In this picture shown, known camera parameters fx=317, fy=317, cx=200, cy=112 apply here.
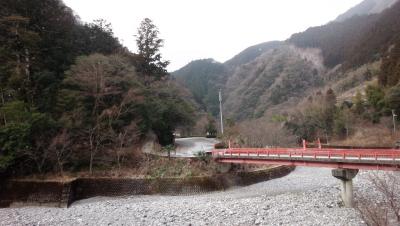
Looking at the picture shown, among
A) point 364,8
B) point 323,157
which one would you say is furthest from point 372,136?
point 364,8

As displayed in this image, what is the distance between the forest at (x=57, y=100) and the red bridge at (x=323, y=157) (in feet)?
→ 29.2

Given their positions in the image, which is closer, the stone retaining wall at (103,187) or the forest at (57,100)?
the stone retaining wall at (103,187)

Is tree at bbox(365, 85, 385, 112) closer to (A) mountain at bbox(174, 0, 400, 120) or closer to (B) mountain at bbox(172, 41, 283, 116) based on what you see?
(A) mountain at bbox(174, 0, 400, 120)

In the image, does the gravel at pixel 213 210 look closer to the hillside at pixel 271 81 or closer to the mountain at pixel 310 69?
the mountain at pixel 310 69

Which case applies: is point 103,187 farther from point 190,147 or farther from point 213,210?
point 190,147

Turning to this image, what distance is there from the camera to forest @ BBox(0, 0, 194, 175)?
22703 mm

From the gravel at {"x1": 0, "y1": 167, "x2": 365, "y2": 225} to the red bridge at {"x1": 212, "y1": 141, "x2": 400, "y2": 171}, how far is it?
7.18 feet

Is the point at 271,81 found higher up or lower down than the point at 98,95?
higher up

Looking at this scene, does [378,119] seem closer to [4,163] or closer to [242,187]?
[242,187]

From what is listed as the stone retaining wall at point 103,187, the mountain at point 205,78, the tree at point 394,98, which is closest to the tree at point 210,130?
the tree at point 394,98

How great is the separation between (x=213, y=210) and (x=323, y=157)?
7399 mm

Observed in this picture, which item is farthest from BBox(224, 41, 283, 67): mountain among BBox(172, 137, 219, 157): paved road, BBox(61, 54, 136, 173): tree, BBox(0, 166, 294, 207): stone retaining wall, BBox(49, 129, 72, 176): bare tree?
BBox(49, 129, 72, 176): bare tree

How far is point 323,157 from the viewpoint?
1922cm

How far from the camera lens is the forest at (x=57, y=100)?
74.5 feet
